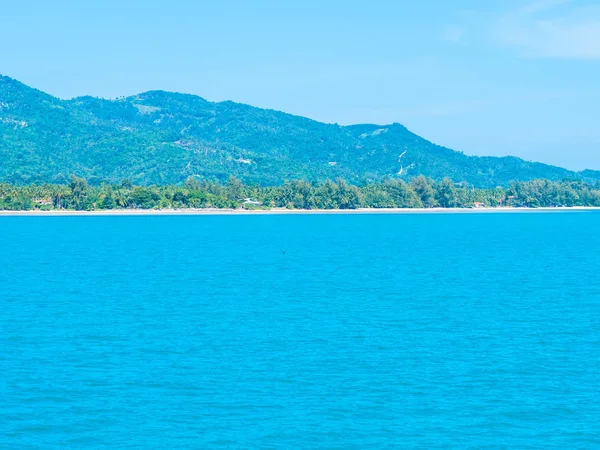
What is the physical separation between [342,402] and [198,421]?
16.8ft

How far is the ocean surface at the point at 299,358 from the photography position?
26281 mm

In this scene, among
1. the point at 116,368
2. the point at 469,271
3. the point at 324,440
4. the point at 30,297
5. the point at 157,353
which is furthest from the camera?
the point at 469,271

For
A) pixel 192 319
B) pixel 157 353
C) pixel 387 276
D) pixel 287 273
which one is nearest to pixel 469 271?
pixel 387 276

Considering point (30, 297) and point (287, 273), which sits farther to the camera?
point (287, 273)

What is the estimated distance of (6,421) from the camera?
2683 cm

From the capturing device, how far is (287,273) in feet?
244

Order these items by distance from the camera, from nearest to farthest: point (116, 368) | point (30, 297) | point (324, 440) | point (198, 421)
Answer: point (324, 440), point (198, 421), point (116, 368), point (30, 297)

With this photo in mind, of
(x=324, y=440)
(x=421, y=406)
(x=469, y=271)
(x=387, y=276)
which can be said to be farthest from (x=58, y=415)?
(x=469, y=271)

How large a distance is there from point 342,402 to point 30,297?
109ft

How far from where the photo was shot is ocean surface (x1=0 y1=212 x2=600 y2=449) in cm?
2628

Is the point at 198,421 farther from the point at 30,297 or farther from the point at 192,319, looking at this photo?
the point at 30,297

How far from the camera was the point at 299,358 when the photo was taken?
3581 centimetres

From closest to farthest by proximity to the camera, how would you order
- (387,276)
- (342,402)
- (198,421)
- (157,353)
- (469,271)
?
(198,421)
(342,402)
(157,353)
(387,276)
(469,271)

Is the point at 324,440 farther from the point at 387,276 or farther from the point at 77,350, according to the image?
the point at 387,276
